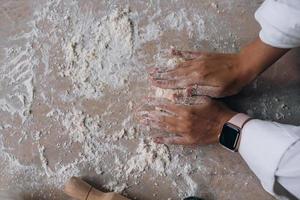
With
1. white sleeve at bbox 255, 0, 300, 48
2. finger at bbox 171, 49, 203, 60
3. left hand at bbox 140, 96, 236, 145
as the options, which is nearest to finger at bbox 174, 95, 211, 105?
left hand at bbox 140, 96, 236, 145

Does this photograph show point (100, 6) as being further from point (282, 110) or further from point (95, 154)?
point (282, 110)

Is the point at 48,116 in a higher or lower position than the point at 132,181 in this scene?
higher

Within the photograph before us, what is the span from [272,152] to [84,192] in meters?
0.49

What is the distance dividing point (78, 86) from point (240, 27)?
49 centimetres

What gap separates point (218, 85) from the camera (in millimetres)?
1315

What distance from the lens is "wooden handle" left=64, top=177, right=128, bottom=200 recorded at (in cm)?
131

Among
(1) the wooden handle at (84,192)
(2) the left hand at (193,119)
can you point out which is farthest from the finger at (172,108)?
(1) the wooden handle at (84,192)

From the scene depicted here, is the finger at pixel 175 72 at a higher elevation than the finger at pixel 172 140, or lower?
higher

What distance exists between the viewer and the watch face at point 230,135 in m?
1.32

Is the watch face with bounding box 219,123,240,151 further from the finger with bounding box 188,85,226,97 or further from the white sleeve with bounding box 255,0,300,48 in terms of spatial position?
the white sleeve with bounding box 255,0,300,48

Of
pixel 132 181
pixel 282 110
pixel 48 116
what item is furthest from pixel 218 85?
pixel 48 116

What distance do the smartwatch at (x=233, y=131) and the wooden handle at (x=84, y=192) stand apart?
0.31 metres

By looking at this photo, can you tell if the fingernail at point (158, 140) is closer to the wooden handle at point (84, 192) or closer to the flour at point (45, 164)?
the wooden handle at point (84, 192)

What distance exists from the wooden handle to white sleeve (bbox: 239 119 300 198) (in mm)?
351
